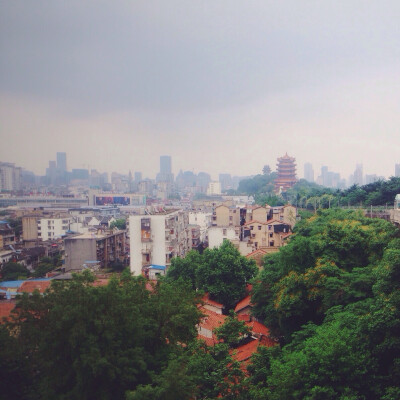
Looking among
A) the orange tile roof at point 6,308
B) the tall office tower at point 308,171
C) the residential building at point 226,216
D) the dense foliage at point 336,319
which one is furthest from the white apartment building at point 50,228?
the tall office tower at point 308,171

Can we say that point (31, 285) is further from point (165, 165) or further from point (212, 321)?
point (165, 165)

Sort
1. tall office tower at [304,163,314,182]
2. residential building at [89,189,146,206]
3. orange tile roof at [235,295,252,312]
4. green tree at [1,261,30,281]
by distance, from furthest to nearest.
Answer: tall office tower at [304,163,314,182] < residential building at [89,189,146,206] < green tree at [1,261,30,281] < orange tile roof at [235,295,252,312]

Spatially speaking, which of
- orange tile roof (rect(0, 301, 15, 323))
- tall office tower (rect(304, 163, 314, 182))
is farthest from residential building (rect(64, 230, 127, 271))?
tall office tower (rect(304, 163, 314, 182))

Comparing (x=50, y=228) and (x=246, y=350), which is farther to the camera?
(x=50, y=228)

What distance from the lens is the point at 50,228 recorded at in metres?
18.3

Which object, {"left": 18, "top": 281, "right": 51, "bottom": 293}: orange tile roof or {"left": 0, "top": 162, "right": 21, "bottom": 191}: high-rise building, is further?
{"left": 0, "top": 162, "right": 21, "bottom": 191}: high-rise building

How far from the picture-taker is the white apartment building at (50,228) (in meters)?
18.2

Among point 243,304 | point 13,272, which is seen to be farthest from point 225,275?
point 13,272

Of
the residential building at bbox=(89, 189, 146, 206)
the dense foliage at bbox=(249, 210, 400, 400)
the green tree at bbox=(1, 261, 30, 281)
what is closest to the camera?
the dense foliage at bbox=(249, 210, 400, 400)

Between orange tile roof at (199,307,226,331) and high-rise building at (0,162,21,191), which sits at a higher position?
high-rise building at (0,162,21,191)

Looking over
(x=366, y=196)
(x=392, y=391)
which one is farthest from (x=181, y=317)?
(x=366, y=196)

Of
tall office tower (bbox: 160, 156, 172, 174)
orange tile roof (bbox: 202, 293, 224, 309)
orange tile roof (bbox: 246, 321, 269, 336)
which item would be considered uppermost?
tall office tower (bbox: 160, 156, 172, 174)

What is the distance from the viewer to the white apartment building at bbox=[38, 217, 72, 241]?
18203 mm

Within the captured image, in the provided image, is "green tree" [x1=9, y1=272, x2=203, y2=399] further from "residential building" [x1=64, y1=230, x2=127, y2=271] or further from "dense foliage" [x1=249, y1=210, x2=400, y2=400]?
"residential building" [x1=64, y1=230, x2=127, y2=271]
